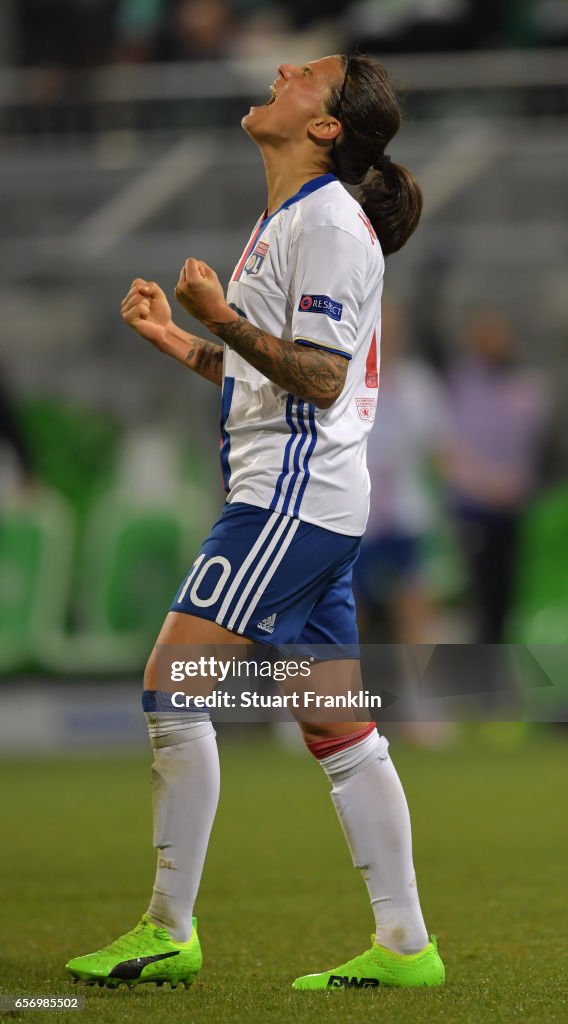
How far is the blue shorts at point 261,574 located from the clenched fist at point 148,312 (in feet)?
1.57

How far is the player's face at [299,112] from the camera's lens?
339 cm

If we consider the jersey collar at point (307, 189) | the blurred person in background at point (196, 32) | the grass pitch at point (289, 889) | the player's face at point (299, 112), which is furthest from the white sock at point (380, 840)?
the blurred person in background at point (196, 32)

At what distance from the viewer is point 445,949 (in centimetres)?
372

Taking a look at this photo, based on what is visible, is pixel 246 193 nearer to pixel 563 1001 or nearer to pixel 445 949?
pixel 445 949

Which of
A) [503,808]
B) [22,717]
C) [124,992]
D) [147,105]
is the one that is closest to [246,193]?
[147,105]

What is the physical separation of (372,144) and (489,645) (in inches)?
233

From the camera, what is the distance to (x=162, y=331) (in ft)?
11.7

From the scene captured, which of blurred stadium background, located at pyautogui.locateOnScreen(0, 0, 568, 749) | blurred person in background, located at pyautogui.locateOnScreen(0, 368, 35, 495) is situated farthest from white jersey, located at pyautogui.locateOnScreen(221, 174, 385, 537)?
blurred person in background, located at pyautogui.locateOnScreen(0, 368, 35, 495)

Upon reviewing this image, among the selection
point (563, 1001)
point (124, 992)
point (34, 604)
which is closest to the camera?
point (563, 1001)

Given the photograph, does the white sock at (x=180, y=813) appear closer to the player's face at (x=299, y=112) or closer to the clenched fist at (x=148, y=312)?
the clenched fist at (x=148, y=312)

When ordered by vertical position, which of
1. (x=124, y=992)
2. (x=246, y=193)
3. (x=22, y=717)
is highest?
(x=246, y=193)

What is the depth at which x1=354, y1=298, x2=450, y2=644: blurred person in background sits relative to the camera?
9305mm

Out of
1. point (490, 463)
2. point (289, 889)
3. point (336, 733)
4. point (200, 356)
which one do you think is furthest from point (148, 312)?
point (490, 463)

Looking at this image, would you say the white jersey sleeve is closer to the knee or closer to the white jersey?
the white jersey
